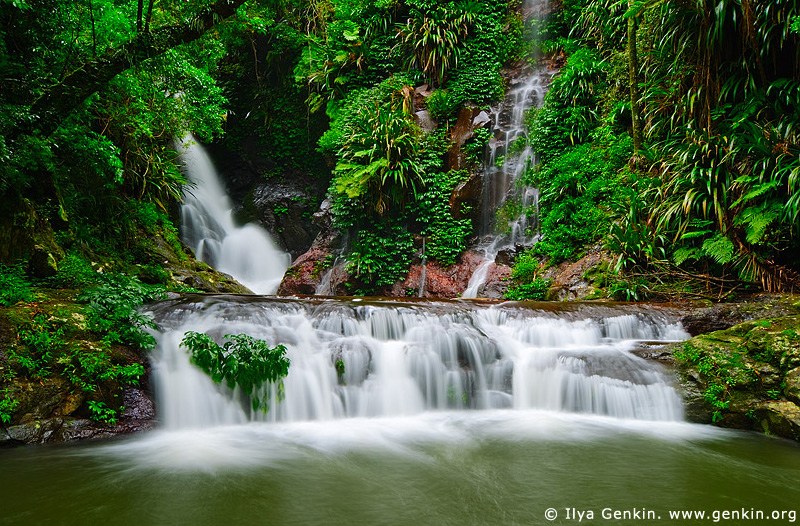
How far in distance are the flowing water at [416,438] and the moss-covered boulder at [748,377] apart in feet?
0.67

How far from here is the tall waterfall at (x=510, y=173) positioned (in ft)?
37.0

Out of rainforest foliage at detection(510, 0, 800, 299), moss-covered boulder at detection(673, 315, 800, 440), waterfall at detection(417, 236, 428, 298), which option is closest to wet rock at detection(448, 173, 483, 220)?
waterfall at detection(417, 236, 428, 298)

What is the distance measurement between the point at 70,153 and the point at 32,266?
1726 millimetres

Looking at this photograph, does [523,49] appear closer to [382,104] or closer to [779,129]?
[382,104]

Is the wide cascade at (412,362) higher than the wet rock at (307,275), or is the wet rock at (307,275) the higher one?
the wet rock at (307,275)

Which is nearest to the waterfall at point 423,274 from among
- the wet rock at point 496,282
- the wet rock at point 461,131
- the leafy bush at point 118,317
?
the wet rock at point 496,282

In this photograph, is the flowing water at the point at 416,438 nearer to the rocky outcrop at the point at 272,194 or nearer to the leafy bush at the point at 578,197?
the leafy bush at the point at 578,197

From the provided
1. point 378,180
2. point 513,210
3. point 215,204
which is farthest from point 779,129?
point 215,204

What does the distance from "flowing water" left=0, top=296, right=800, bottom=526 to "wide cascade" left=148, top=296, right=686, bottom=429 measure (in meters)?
0.02

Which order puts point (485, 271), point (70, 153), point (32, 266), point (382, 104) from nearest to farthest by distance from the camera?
1. point (32, 266)
2. point (70, 153)
3. point (485, 271)
4. point (382, 104)

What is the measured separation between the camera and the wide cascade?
179 inches

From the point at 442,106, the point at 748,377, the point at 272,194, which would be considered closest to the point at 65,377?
the point at 748,377

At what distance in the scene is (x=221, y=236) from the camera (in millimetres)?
13156

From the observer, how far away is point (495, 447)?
12.3 feet
